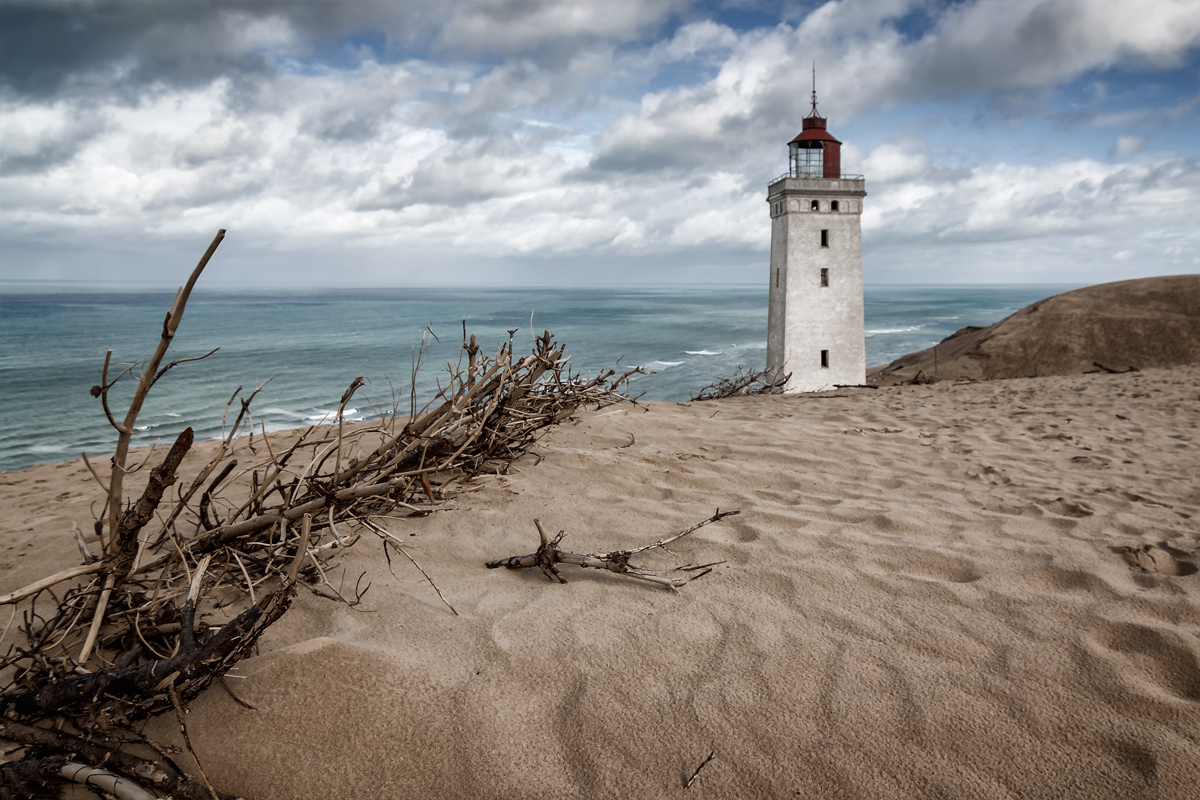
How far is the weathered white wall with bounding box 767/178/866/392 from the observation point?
20.0 metres

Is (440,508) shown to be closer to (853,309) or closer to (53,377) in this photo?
(853,309)

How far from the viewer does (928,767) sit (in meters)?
1.65

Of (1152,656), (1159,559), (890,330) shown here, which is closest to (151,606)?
(1152,656)

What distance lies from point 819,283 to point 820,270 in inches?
15.6

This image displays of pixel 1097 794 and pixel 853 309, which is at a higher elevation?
pixel 853 309

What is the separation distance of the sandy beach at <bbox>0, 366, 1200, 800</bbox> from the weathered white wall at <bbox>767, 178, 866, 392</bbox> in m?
16.9

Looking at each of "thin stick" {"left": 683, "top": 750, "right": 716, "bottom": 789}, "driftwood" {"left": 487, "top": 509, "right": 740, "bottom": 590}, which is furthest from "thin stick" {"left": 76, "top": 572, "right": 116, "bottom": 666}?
"thin stick" {"left": 683, "top": 750, "right": 716, "bottom": 789}

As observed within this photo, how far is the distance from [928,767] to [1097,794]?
36cm

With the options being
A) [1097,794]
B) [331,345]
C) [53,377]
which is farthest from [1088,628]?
[331,345]

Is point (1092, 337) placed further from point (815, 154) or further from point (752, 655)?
point (752, 655)

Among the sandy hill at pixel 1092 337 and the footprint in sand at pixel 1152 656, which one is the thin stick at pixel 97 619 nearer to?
the footprint in sand at pixel 1152 656

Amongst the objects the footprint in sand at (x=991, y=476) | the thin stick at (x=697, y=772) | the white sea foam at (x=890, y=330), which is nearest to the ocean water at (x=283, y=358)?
the white sea foam at (x=890, y=330)

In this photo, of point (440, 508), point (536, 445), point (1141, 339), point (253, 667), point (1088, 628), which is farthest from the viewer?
point (1141, 339)

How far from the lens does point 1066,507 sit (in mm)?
3449
